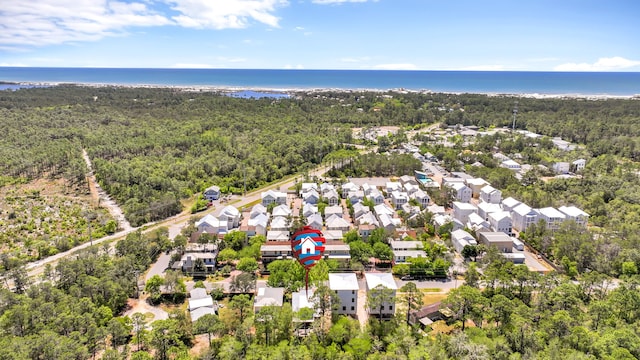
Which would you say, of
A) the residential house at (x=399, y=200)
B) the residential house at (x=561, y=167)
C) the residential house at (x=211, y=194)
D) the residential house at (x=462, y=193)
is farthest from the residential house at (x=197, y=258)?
the residential house at (x=561, y=167)

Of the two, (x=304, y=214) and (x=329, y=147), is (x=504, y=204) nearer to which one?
(x=304, y=214)

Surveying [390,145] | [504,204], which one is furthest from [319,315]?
[390,145]

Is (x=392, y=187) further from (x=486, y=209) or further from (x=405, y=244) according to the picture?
(x=405, y=244)

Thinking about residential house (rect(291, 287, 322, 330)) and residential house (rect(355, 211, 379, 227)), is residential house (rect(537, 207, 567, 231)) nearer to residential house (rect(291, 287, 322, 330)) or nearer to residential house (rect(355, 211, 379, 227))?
residential house (rect(355, 211, 379, 227))

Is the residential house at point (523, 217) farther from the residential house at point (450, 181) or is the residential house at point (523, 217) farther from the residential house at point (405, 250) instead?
the residential house at point (405, 250)

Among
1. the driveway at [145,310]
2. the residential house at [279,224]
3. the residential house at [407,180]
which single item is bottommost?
the driveway at [145,310]

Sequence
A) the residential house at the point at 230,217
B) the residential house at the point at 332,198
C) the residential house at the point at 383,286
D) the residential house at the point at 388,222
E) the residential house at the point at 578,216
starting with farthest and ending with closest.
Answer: the residential house at the point at 332,198 → the residential house at the point at 230,217 → the residential house at the point at 578,216 → the residential house at the point at 388,222 → the residential house at the point at 383,286
